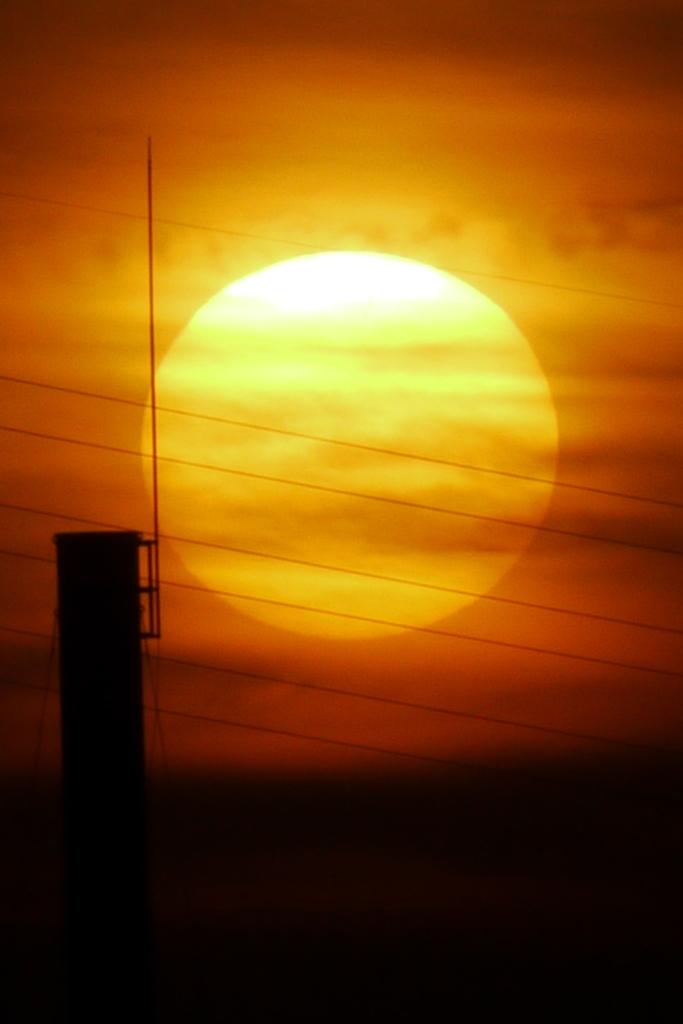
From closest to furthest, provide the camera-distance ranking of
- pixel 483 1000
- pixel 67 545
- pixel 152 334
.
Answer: pixel 67 545 < pixel 152 334 < pixel 483 1000

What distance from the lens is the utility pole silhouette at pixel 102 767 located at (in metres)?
15.1

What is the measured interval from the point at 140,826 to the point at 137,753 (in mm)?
807

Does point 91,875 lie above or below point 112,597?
below

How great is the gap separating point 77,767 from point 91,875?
1166mm

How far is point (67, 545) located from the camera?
15109mm

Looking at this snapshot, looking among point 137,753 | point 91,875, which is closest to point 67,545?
point 137,753

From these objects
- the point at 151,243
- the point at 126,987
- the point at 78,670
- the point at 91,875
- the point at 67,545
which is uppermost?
the point at 151,243

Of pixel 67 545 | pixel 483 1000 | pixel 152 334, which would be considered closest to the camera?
pixel 67 545

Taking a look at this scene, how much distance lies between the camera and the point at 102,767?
49.7ft

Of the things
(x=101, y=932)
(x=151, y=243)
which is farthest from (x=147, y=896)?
(x=151, y=243)

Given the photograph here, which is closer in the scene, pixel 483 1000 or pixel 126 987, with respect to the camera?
pixel 126 987

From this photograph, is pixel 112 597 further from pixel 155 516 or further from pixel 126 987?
pixel 126 987

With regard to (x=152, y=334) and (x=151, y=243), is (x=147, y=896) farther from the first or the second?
(x=151, y=243)

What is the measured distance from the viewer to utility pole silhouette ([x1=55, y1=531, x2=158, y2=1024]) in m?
15.1
